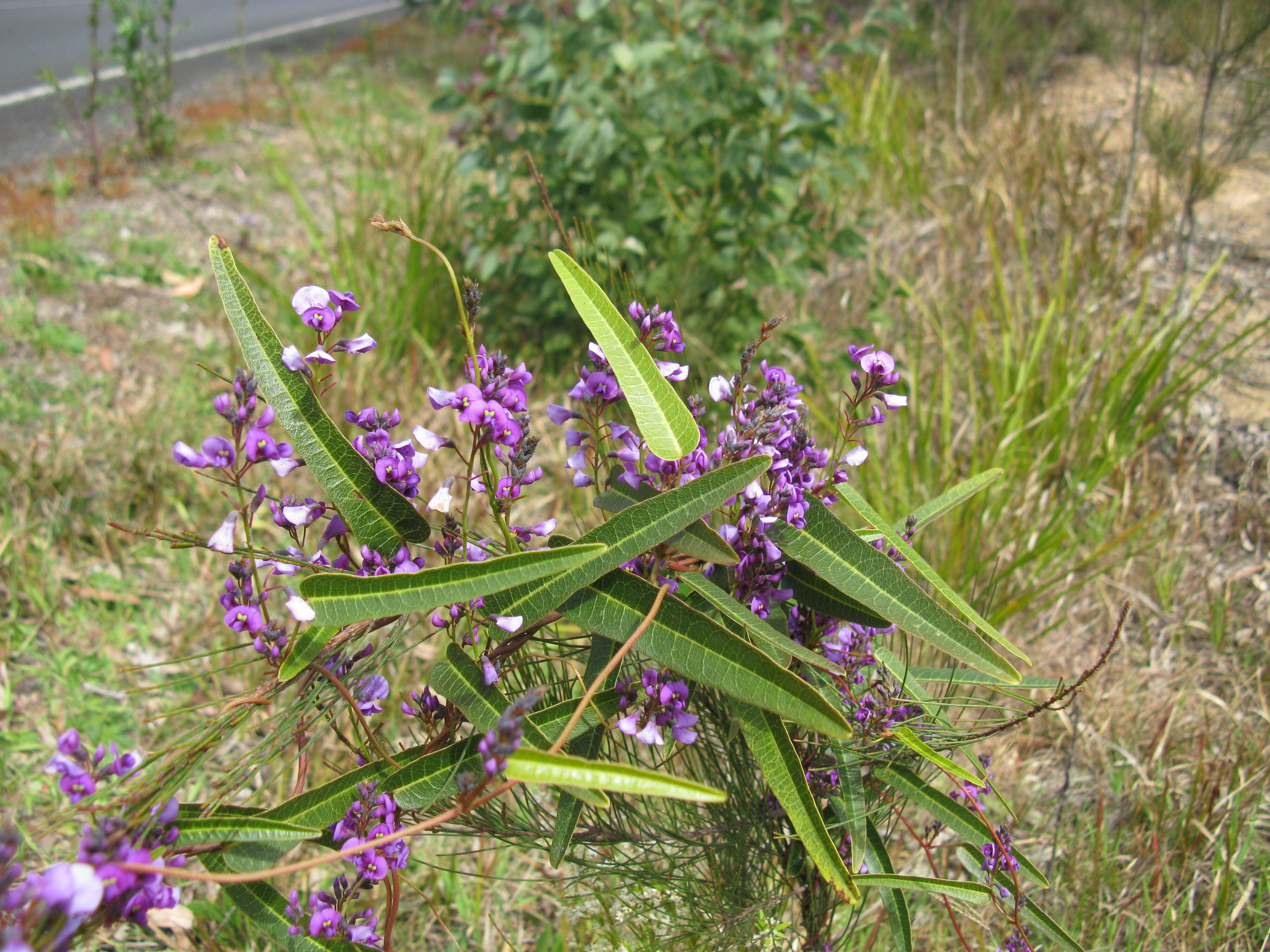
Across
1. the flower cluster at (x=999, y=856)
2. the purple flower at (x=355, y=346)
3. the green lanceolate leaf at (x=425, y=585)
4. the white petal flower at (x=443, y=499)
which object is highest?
the purple flower at (x=355, y=346)

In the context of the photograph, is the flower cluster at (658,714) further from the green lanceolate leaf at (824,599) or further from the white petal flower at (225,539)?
the white petal flower at (225,539)

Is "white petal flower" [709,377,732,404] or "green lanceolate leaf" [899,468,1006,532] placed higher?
"white petal flower" [709,377,732,404]

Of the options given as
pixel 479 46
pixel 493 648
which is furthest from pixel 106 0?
pixel 493 648

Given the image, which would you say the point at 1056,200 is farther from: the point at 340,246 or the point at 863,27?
the point at 340,246

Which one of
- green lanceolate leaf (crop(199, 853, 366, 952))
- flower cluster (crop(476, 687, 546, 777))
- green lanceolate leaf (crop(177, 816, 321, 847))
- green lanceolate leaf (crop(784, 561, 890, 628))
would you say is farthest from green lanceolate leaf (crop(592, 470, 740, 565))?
green lanceolate leaf (crop(199, 853, 366, 952))

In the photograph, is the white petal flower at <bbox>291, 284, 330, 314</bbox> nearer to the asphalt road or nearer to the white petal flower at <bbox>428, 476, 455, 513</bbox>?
the white petal flower at <bbox>428, 476, 455, 513</bbox>

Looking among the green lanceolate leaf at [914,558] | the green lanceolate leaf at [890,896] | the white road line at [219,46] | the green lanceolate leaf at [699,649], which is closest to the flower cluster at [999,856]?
the green lanceolate leaf at [890,896]
